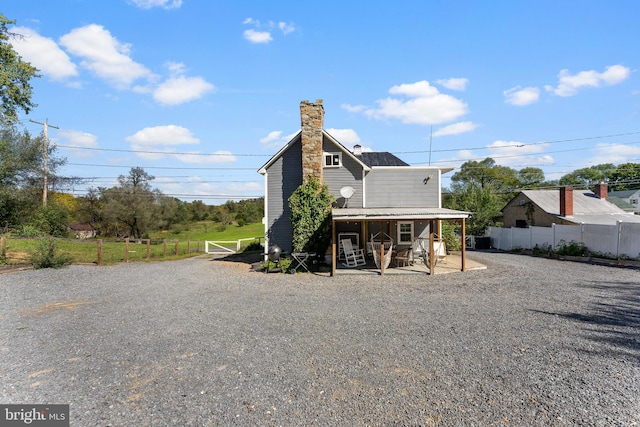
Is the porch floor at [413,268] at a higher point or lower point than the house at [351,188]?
lower

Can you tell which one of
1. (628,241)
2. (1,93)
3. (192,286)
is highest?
(1,93)

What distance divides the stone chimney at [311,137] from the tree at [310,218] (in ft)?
2.82

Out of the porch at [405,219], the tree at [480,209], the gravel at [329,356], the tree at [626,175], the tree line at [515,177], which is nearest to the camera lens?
the gravel at [329,356]

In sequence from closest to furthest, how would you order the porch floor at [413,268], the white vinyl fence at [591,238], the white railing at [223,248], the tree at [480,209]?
the porch floor at [413,268] → the white vinyl fence at [591,238] → the white railing at [223,248] → the tree at [480,209]

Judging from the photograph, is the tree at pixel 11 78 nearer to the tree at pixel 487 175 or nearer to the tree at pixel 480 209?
the tree at pixel 480 209

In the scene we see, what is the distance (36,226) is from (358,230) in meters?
22.9

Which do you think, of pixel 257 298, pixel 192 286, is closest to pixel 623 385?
pixel 257 298

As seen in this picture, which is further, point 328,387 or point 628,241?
point 628,241

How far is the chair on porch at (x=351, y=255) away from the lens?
48.5 feet

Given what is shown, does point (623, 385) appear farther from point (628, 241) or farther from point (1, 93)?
point (1, 93)

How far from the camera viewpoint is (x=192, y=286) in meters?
11.0

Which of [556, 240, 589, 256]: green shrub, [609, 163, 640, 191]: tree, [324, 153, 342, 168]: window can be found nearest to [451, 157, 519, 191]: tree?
[609, 163, 640, 191]: tree

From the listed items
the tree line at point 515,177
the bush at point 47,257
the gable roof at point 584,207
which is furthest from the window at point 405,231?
the tree line at point 515,177

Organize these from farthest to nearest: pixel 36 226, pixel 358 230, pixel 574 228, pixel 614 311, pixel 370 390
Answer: pixel 36 226
pixel 574 228
pixel 358 230
pixel 614 311
pixel 370 390
